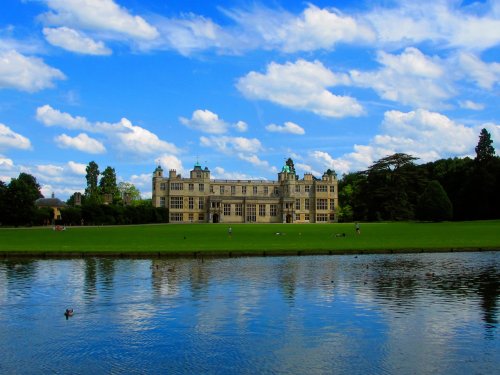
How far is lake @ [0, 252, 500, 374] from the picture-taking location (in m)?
9.81

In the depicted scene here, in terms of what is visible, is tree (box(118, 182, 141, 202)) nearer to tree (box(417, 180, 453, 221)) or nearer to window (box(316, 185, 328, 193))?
window (box(316, 185, 328, 193))

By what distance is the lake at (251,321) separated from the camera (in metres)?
9.81

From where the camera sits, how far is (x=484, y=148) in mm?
84438

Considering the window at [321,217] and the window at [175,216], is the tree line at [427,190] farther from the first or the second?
the window at [175,216]

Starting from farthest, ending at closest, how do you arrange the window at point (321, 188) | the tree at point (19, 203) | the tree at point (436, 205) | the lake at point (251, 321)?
the window at point (321, 188)
the tree at point (436, 205)
the tree at point (19, 203)
the lake at point (251, 321)

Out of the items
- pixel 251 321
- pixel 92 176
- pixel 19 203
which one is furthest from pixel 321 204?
pixel 251 321

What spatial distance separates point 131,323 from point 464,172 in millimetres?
88208

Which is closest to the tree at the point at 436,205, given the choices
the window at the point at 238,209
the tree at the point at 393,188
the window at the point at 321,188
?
the tree at the point at 393,188

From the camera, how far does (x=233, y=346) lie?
10812 millimetres

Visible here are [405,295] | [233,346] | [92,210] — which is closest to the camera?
[233,346]

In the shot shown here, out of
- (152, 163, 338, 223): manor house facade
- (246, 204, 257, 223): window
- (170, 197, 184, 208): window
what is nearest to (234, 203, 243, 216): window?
(152, 163, 338, 223): manor house facade

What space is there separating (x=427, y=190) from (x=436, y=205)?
322 centimetres

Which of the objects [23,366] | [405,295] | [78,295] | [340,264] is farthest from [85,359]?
[340,264]

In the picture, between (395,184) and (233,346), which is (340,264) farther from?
(395,184)
